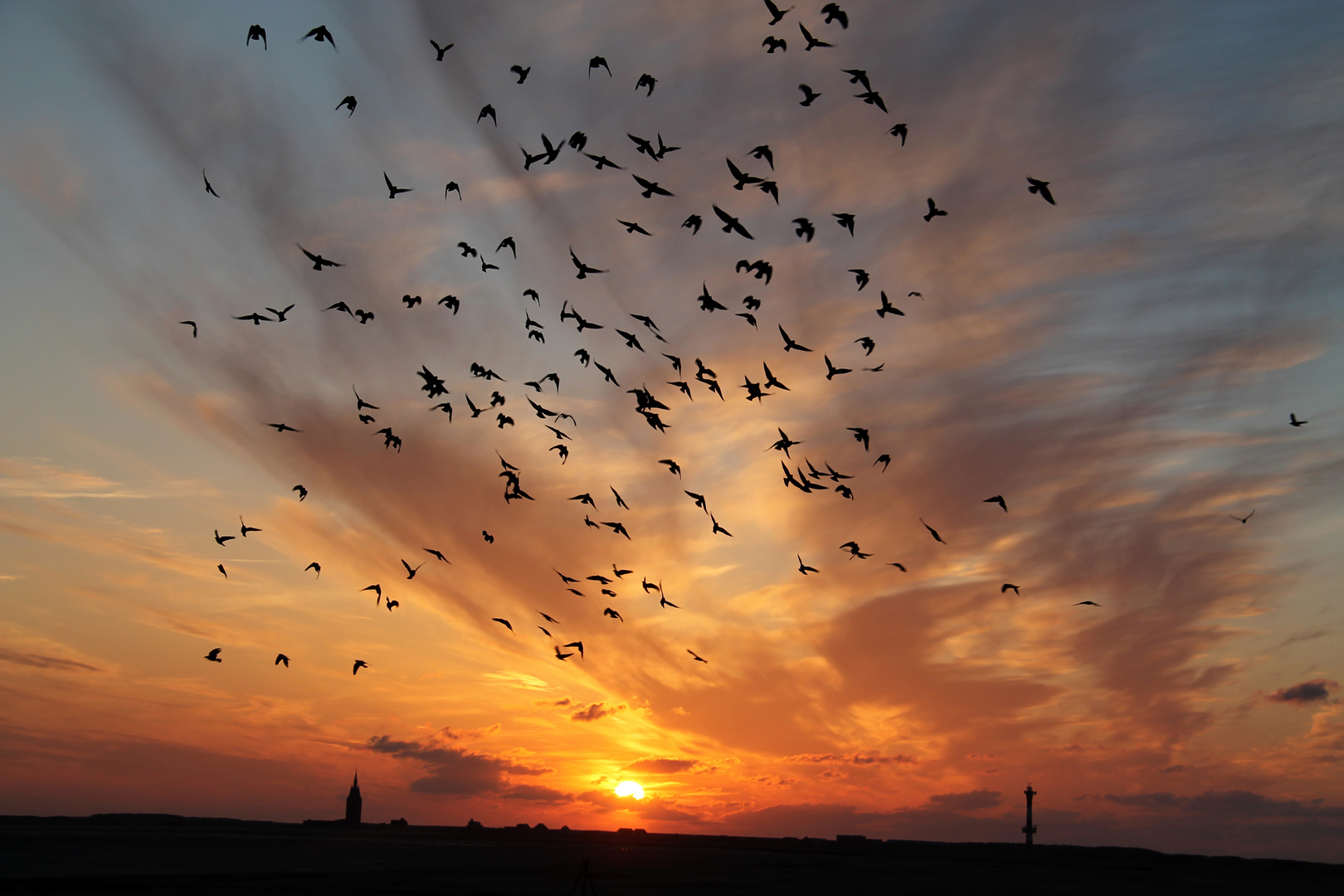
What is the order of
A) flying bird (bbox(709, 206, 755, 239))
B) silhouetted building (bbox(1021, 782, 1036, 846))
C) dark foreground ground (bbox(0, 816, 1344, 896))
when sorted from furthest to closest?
silhouetted building (bbox(1021, 782, 1036, 846))
dark foreground ground (bbox(0, 816, 1344, 896))
flying bird (bbox(709, 206, 755, 239))

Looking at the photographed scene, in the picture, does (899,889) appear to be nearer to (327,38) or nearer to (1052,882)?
(1052,882)

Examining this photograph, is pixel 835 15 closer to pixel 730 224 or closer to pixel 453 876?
pixel 730 224

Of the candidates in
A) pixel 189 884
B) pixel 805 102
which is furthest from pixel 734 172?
pixel 189 884

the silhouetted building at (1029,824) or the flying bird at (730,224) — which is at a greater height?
the flying bird at (730,224)

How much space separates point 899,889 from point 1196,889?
63433mm

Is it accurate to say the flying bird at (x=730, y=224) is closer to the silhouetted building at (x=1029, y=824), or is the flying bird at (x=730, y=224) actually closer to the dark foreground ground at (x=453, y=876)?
the dark foreground ground at (x=453, y=876)

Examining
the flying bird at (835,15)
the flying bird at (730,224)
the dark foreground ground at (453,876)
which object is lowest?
the dark foreground ground at (453,876)

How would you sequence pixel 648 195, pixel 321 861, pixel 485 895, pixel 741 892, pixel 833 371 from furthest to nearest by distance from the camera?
pixel 321 861
pixel 741 892
pixel 485 895
pixel 833 371
pixel 648 195

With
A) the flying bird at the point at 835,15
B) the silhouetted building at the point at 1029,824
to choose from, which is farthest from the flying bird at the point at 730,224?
the silhouetted building at the point at 1029,824

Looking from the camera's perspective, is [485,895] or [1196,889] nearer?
[485,895]

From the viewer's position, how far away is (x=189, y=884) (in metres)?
78.8

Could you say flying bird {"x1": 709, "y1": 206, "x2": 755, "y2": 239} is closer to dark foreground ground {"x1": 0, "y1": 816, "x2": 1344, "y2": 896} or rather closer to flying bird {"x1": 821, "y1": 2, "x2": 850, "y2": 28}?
flying bird {"x1": 821, "y1": 2, "x2": 850, "y2": 28}

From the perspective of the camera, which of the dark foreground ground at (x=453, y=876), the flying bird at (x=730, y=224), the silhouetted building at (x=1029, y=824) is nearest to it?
the flying bird at (x=730, y=224)

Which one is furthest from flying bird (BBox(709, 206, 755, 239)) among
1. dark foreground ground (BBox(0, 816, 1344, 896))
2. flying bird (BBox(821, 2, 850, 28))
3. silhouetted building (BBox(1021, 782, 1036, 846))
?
silhouetted building (BBox(1021, 782, 1036, 846))
